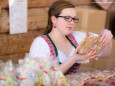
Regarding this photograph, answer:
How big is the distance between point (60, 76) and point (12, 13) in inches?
48.2

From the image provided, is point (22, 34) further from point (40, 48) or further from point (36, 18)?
point (40, 48)

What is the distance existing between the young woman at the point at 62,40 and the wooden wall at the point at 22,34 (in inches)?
24.2

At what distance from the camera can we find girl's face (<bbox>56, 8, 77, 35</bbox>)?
149 centimetres

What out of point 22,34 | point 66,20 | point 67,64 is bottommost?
point 22,34

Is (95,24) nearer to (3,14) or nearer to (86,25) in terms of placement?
(86,25)

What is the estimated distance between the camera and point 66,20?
A: 1490mm

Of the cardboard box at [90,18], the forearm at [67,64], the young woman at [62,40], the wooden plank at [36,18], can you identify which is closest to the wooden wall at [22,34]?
the wooden plank at [36,18]

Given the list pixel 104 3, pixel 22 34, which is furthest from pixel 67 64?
pixel 104 3

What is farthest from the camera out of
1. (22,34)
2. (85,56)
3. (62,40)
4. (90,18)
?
(90,18)

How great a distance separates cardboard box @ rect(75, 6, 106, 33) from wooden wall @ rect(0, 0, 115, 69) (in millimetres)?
473

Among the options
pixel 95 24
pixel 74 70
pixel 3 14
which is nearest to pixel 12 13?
pixel 3 14

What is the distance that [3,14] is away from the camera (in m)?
2.06

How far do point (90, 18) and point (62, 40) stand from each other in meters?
1.16

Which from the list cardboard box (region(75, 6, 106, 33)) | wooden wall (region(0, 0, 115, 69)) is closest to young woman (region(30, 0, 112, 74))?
wooden wall (region(0, 0, 115, 69))
